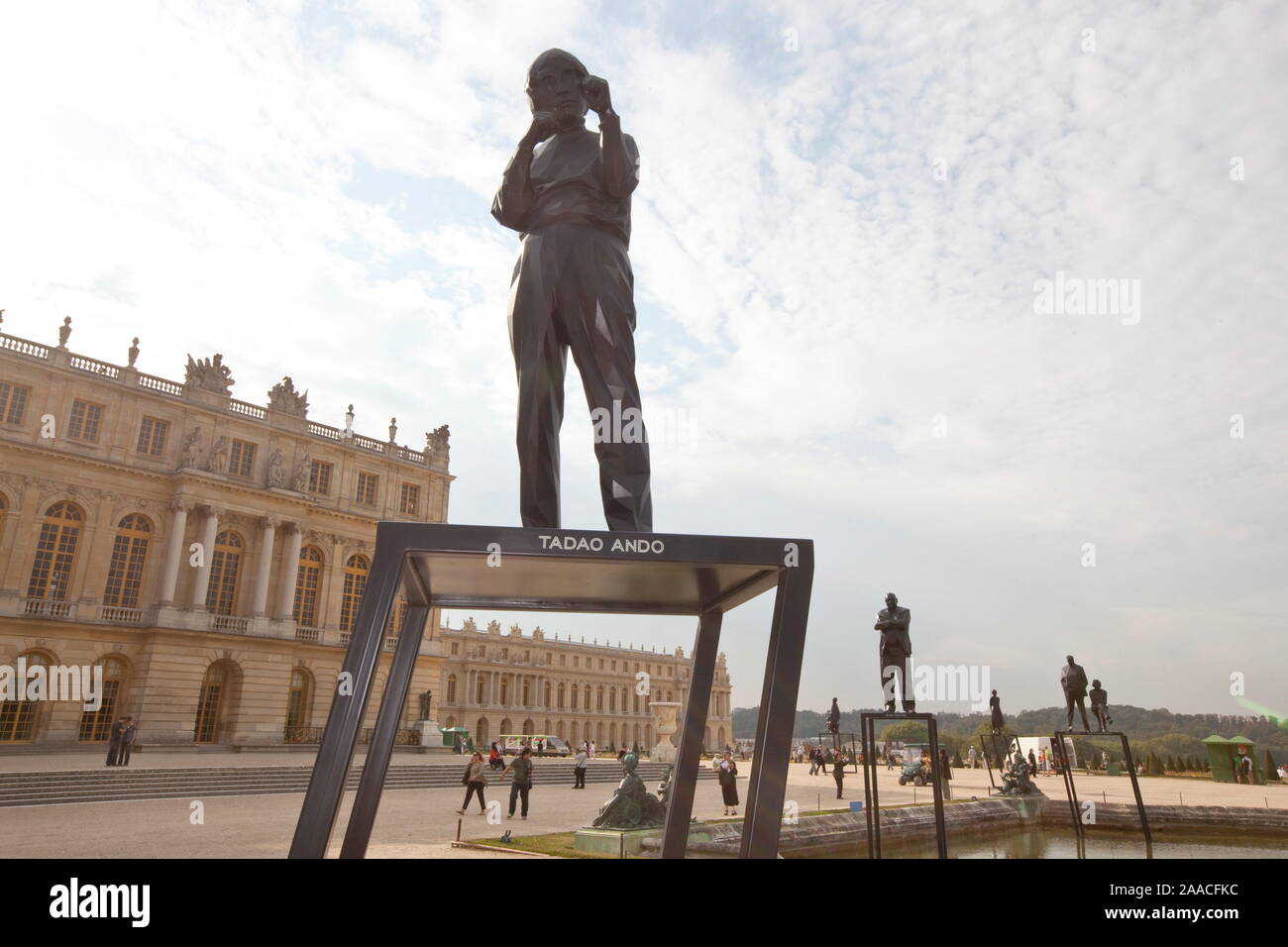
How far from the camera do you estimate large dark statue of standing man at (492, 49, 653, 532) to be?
13.4 feet

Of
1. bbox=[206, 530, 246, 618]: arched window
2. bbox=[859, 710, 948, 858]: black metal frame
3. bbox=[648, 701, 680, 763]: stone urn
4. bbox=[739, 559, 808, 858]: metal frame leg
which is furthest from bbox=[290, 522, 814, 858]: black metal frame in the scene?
bbox=[206, 530, 246, 618]: arched window

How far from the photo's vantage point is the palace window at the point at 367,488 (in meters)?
44.3

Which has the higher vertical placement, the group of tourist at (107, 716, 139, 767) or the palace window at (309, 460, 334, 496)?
the palace window at (309, 460, 334, 496)

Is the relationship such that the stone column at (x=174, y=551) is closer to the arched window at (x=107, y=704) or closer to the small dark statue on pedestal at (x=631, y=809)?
the arched window at (x=107, y=704)

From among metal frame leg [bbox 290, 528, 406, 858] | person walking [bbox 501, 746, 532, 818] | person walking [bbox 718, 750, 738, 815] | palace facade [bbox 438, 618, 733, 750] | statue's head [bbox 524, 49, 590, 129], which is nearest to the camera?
metal frame leg [bbox 290, 528, 406, 858]

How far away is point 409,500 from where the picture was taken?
46594 millimetres

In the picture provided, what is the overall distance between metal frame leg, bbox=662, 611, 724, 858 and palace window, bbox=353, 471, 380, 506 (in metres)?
41.9

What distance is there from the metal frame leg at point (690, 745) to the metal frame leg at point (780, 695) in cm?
153

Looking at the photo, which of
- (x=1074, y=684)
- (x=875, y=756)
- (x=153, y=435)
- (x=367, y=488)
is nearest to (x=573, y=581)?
(x=875, y=756)

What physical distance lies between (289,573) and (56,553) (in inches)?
369

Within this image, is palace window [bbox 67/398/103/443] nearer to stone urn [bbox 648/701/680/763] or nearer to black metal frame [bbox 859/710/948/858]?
stone urn [bbox 648/701/680/763]

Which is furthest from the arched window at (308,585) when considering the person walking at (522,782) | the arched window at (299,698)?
the person walking at (522,782)
